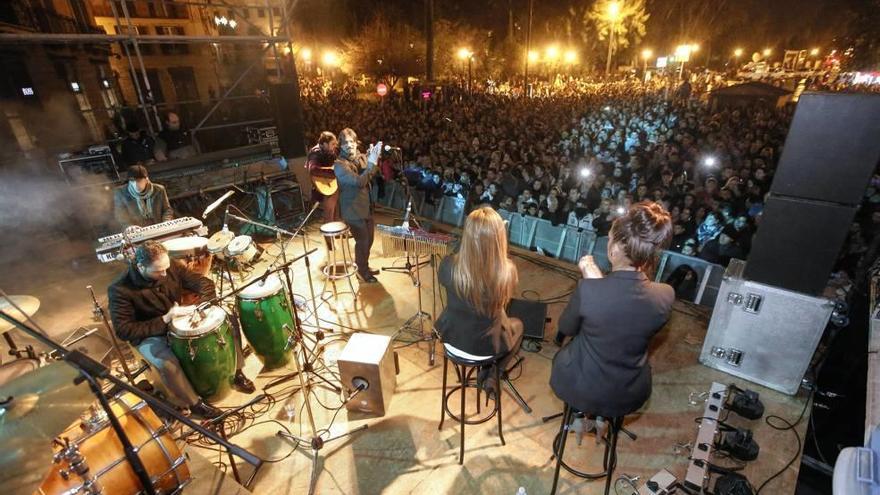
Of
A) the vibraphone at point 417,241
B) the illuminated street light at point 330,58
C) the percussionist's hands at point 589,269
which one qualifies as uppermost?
the illuminated street light at point 330,58

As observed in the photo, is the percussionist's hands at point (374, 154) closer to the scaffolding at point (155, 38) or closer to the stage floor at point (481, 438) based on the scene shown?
the stage floor at point (481, 438)

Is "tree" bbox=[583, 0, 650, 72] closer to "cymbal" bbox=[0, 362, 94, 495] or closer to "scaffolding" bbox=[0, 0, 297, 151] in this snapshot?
"scaffolding" bbox=[0, 0, 297, 151]

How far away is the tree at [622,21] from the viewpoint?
34656 millimetres

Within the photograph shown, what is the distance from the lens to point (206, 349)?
3.70 metres

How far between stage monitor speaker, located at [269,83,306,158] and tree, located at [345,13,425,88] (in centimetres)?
2001

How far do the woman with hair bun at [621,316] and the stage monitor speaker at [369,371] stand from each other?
1.81 metres

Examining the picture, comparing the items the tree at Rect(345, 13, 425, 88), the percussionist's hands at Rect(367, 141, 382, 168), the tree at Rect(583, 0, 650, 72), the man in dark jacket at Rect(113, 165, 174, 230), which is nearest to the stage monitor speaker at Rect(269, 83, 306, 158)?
the man in dark jacket at Rect(113, 165, 174, 230)

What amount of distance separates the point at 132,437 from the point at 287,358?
191cm

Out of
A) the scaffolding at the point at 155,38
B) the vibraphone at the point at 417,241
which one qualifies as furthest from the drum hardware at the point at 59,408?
the scaffolding at the point at 155,38

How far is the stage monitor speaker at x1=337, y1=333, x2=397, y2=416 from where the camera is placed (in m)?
3.71

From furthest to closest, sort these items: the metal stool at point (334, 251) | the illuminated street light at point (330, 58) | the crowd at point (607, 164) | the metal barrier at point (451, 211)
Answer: the illuminated street light at point (330, 58) < the metal barrier at point (451, 211) < the crowd at point (607, 164) < the metal stool at point (334, 251)

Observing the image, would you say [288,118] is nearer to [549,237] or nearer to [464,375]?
[549,237]

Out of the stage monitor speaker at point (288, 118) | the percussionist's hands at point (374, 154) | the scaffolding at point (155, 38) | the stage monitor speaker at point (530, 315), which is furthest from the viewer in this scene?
the stage monitor speaker at point (288, 118)

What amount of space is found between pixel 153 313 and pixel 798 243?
18.7ft
